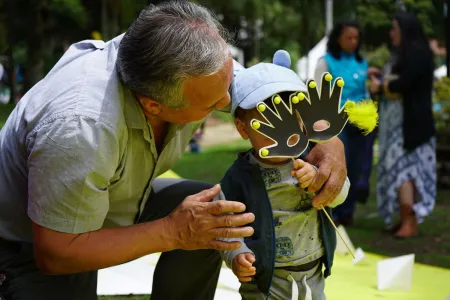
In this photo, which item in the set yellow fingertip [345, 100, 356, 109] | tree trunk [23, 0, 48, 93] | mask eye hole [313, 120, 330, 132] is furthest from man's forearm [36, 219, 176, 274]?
tree trunk [23, 0, 48, 93]

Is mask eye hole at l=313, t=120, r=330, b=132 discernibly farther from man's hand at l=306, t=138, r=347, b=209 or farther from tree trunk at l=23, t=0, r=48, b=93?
tree trunk at l=23, t=0, r=48, b=93

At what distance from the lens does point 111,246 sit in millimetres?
2088

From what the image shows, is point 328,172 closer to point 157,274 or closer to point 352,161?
point 157,274

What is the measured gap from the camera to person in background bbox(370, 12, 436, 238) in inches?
193

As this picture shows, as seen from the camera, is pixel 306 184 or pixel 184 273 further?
pixel 184 273

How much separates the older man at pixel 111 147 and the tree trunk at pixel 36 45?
15.9 metres

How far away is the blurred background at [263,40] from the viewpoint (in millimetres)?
5469

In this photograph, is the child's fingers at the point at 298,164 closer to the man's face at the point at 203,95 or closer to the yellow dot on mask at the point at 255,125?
the yellow dot on mask at the point at 255,125

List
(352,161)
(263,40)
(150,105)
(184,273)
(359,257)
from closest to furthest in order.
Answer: (150,105) < (184,273) < (359,257) < (352,161) < (263,40)

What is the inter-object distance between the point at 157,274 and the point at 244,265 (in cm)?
56

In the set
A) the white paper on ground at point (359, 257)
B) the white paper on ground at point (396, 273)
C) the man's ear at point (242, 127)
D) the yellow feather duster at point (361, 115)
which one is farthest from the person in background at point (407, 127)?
the man's ear at point (242, 127)

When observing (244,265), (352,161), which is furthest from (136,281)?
(352,161)

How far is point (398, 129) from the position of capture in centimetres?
506

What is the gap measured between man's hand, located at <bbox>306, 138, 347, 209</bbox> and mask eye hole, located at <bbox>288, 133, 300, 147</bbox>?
119 millimetres
